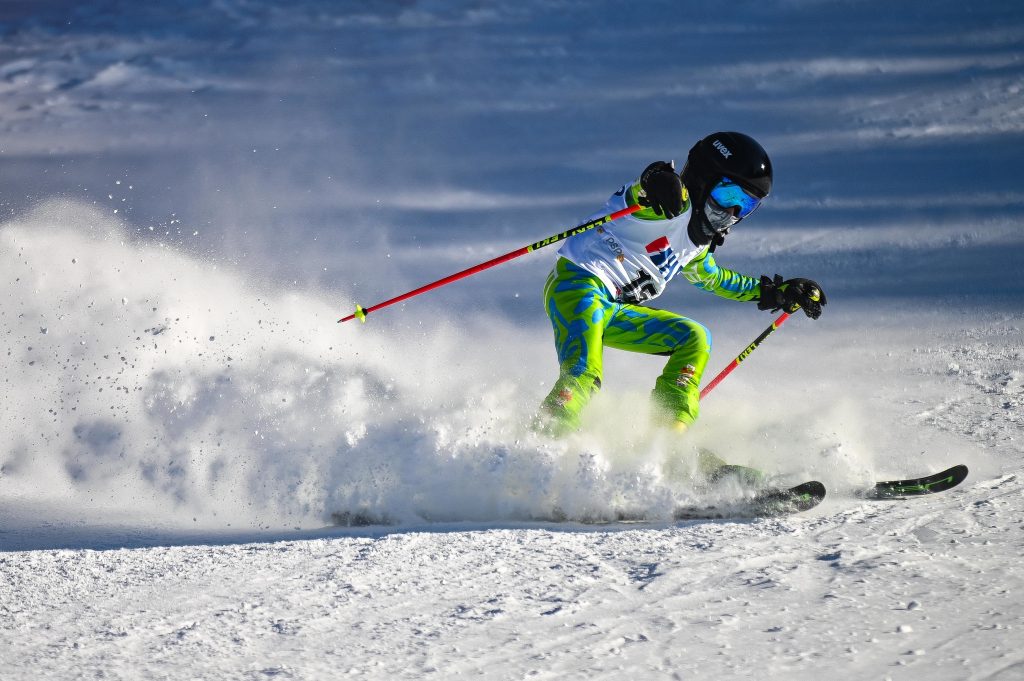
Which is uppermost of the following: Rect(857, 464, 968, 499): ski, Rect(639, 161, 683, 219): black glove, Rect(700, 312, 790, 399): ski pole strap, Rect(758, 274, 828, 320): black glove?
Rect(639, 161, 683, 219): black glove

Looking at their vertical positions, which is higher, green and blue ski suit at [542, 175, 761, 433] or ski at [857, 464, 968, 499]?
green and blue ski suit at [542, 175, 761, 433]

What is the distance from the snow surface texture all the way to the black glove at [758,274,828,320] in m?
0.52

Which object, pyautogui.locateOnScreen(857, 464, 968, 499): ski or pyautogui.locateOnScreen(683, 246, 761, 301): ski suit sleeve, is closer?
pyautogui.locateOnScreen(857, 464, 968, 499): ski

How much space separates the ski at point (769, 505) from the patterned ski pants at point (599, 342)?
496 millimetres

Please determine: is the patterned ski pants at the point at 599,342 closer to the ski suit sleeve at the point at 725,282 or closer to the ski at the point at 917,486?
the ski suit sleeve at the point at 725,282

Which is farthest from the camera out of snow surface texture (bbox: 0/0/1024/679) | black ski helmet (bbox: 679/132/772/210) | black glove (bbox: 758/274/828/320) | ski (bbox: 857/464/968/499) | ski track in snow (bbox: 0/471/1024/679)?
black glove (bbox: 758/274/828/320)

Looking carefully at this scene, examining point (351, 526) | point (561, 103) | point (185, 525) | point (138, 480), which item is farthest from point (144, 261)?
point (561, 103)

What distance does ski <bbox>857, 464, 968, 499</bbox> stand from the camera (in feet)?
11.8

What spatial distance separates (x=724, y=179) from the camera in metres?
3.99

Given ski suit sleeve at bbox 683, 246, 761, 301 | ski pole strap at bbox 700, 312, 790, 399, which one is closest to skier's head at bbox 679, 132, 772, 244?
ski suit sleeve at bbox 683, 246, 761, 301

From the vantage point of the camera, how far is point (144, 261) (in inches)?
242

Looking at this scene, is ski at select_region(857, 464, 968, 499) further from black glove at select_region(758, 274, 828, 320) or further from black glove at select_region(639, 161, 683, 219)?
black glove at select_region(639, 161, 683, 219)

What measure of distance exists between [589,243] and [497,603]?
6.48ft

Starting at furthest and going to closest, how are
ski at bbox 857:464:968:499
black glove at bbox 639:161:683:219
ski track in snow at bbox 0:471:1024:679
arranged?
black glove at bbox 639:161:683:219 → ski at bbox 857:464:968:499 → ski track in snow at bbox 0:471:1024:679
